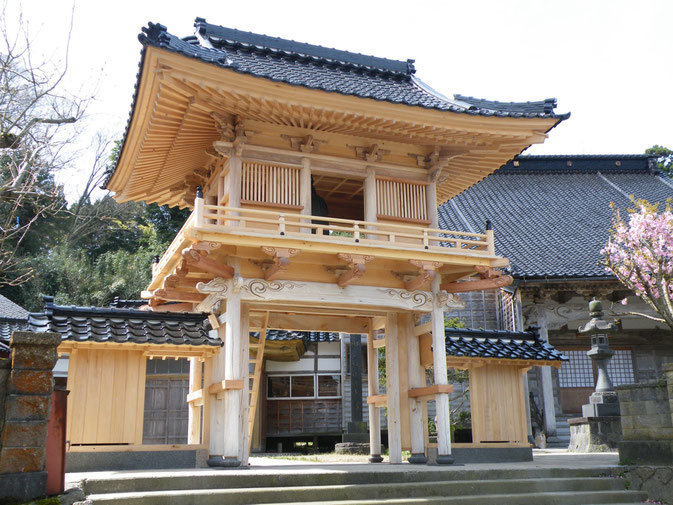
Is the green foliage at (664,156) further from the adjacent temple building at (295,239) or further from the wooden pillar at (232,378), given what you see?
the wooden pillar at (232,378)

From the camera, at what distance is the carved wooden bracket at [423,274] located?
406 inches

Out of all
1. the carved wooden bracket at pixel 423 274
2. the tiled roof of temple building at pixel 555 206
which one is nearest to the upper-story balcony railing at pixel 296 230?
the carved wooden bracket at pixel 423 274

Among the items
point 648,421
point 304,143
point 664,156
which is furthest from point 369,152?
point 664,156

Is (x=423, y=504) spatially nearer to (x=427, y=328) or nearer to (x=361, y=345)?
(x=427, y=328)

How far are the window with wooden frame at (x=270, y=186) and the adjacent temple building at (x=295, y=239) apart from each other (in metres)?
0.02

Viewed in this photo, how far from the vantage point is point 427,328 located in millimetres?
10961

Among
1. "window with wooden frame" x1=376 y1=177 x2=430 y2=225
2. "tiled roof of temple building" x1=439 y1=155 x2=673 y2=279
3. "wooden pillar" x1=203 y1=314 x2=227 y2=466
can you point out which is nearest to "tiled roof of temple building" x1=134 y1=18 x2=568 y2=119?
"window with wooden frame" x1=376 y1=177 x2=430 y2=225

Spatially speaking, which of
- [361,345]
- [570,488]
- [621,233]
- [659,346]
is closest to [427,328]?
[570,488]

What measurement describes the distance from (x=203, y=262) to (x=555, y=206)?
1840cm

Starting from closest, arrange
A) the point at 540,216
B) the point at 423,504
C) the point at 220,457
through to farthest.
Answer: the point at 423,504 → the point at 220,457 → the point at 540,216

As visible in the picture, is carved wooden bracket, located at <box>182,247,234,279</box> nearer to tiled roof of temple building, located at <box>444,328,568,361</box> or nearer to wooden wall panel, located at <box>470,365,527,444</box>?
tiled roof of temple building, located at <box>444,328,568,361</box>

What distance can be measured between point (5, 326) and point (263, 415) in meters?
10.1

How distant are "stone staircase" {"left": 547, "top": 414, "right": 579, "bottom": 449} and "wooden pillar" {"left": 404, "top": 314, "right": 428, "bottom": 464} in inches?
327

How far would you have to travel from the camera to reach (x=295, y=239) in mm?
9508
